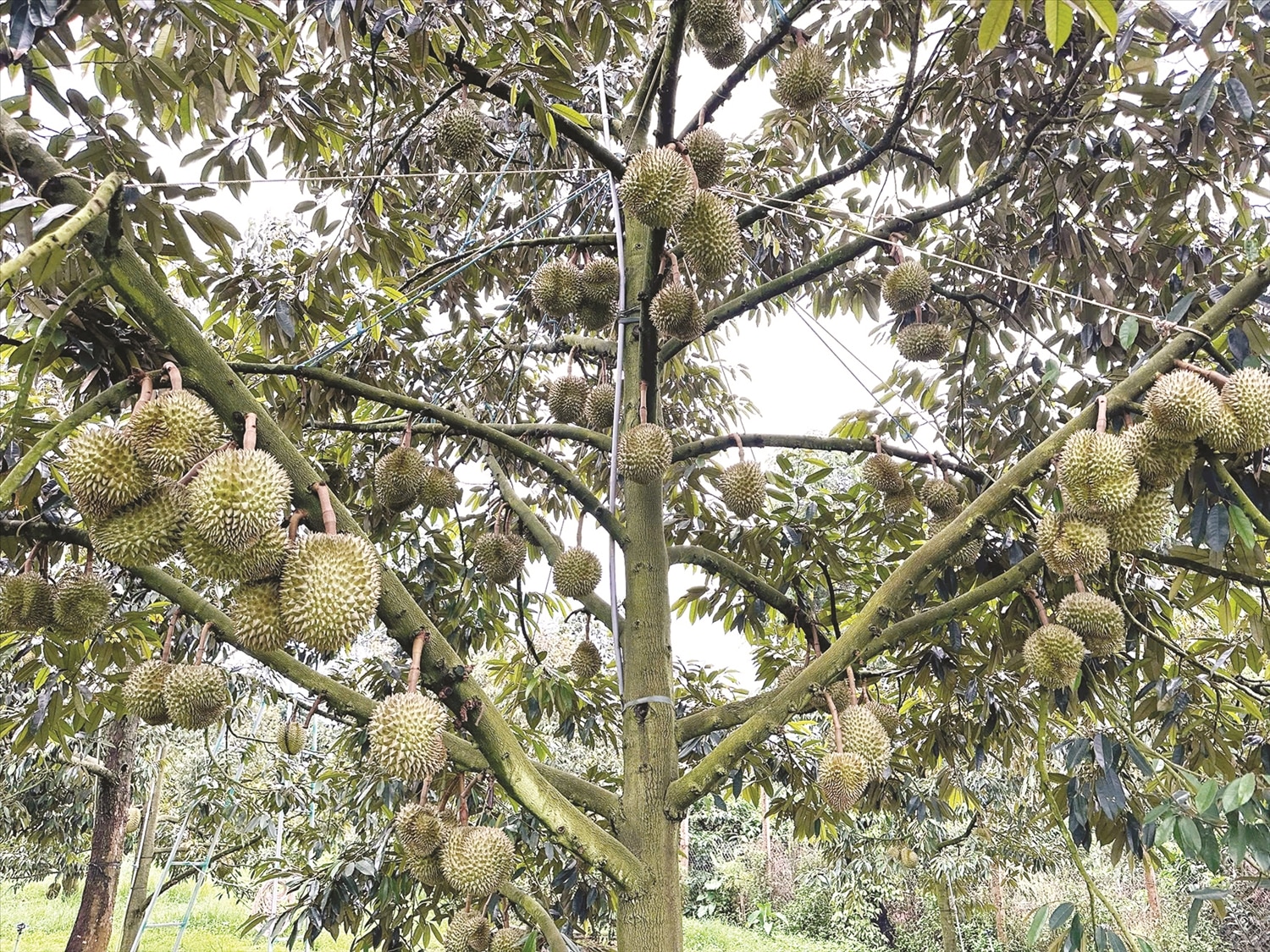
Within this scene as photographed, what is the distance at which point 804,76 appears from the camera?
6.90ft

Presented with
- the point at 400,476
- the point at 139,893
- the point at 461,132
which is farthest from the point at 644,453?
the point at 139,893

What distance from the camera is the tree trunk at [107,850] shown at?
19.2 ft

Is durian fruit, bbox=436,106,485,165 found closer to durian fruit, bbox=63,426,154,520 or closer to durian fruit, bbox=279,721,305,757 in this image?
durian fruit, bbox=63,426,154,520

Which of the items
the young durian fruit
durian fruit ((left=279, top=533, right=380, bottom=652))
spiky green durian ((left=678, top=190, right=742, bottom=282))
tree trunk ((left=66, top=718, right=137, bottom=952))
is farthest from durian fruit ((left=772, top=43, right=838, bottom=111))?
tree trunk ((left=66, top=718, right=137, bottom=952))

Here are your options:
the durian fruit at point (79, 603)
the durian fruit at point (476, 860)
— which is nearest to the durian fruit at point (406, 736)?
the durian fruit at point (476, 860)

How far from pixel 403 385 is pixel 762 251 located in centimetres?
163

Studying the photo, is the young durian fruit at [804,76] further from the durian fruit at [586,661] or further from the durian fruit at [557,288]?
the durian fruit at [586,661]

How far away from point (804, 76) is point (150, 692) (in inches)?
84.7

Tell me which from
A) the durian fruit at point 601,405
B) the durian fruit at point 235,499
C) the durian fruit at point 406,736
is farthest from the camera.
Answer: the durian fruit at point 601,405

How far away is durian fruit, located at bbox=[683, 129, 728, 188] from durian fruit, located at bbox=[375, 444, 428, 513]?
1072 millimetres

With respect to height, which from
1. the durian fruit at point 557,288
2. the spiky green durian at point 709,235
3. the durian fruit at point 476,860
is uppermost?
the durian fruit at point 557,288

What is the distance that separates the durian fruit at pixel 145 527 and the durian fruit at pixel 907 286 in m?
1.99


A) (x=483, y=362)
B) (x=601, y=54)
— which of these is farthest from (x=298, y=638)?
(x=483, y=362)

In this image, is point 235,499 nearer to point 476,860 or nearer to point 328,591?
point 328,591
